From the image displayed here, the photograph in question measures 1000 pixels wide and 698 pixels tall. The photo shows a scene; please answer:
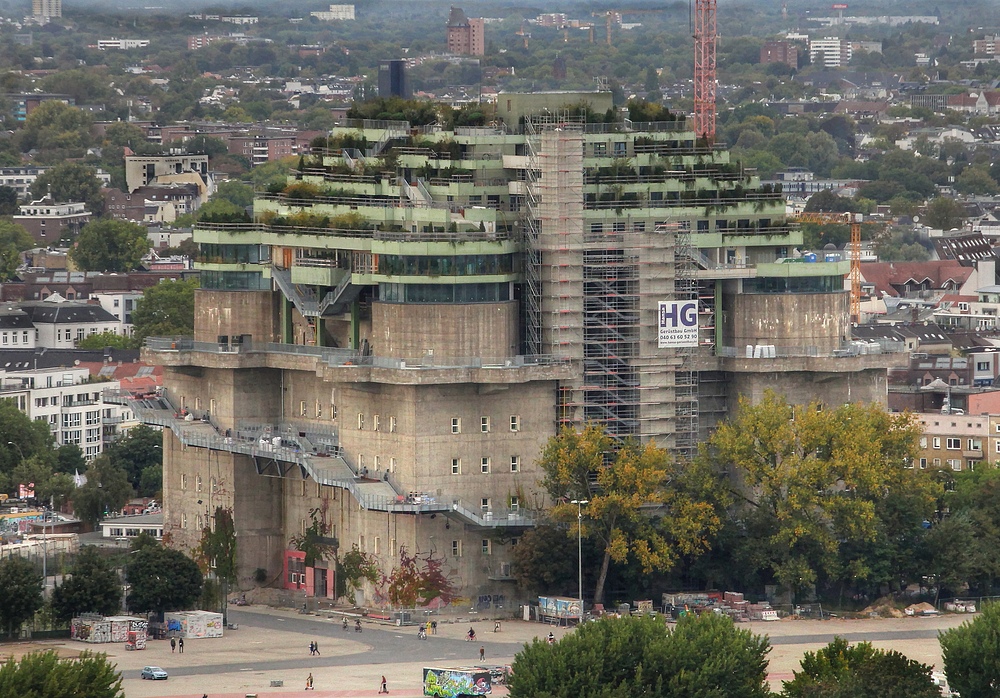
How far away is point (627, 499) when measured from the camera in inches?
7234

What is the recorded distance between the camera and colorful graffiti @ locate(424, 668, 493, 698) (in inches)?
6329

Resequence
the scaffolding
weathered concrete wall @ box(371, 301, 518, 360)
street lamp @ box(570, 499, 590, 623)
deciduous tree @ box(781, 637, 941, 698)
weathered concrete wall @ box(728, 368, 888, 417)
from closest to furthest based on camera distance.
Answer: deciduous tree @ box(781, 637, 941, 698)
street lamp @ box(570, 499, 590, 623)
weathered concrete wall @ box(371, 301, 518, 360)
the scaffolding
weathered concrete wall @ box(728, 368, 888, 417)

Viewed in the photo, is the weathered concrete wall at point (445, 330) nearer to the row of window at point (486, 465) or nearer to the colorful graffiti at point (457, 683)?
the row of window at point (486, 465)

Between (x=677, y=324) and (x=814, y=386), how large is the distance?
1025 cm

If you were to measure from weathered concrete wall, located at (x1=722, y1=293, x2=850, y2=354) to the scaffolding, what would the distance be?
4.82m

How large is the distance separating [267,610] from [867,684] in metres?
55.0

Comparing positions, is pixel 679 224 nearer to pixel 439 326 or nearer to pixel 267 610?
pixel 439 326

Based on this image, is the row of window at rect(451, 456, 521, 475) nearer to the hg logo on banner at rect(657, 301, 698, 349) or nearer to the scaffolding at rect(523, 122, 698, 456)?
the scaffolding at rect(523, 122, 698, 456)

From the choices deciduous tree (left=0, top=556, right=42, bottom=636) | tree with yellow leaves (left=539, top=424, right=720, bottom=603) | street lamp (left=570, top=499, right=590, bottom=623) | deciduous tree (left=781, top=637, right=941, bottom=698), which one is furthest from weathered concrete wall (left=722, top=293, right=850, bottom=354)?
deciduous tree (left=781, top=637, right=941, bottom=698)

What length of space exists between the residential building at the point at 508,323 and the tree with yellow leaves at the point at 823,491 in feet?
18.6

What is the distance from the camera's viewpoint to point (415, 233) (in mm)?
187375

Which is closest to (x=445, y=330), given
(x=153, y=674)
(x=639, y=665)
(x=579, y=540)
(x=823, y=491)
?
(x=579, y=540)

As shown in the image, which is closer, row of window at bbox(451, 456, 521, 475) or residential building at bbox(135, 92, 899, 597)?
residential building at bbox(135, 92, 899, 597)

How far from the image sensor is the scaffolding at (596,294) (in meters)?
189
